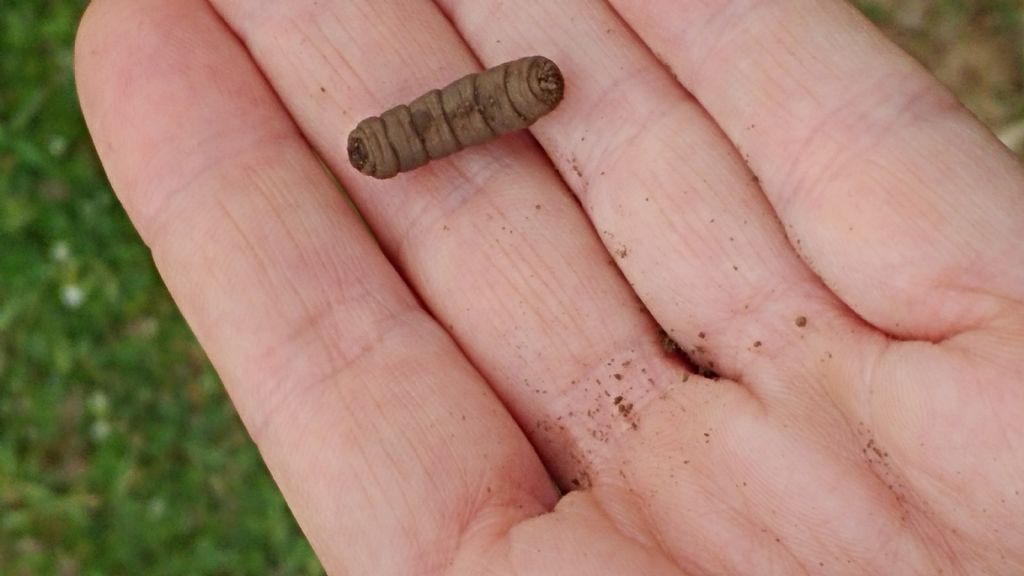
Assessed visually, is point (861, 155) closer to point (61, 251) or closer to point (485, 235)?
point (485, 235)

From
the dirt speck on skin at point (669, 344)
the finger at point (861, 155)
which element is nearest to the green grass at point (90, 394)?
the dirt speck on skin at point (669, 344)

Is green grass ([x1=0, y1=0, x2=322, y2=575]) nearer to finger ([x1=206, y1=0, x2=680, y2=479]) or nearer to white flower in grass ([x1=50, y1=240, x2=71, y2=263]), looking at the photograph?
white flower in grass ([x1=50, y1=240, x2=71, y2=263])

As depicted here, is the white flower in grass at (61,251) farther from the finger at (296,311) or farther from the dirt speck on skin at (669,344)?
the dirt speck on skin at (669,344)

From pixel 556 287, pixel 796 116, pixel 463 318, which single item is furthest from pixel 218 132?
pixel 796 116

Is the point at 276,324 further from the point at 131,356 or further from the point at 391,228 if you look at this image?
the point at 131,356

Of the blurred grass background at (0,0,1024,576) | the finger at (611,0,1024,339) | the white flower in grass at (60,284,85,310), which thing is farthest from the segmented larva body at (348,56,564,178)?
the white flower in grass at (60,284,85,310)

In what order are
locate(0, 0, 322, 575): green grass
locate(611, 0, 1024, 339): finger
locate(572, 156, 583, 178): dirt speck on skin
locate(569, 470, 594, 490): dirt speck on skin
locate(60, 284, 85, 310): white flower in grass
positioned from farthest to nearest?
locate(60, 284, 85, 310): white flower in grass → locate(0, 0, 322, 575): green grass → locate(572, 156, 583, 178): dirt speck on skin → locate(569, 470, 594, 490): dirt speck on skin → locate(611, 0, 1024, 339): finger
